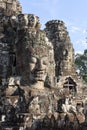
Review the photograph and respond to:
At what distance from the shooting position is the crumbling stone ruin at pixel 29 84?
14.7 meters

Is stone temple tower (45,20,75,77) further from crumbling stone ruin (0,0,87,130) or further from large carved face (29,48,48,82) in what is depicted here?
large carved face (29,48,48,82)

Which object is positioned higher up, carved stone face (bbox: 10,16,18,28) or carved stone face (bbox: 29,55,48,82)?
carved stone face (bbox: 10,16,18,28)

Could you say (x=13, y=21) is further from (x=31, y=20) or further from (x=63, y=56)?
(x=63, y=56)

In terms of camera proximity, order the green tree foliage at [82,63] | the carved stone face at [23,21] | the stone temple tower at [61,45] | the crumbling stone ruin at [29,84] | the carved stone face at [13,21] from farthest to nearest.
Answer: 1. the green tree foliage at [82,63]
2. the stone temple tower at [61,45]
3. the carved stone face at [13,21]
4. the carved stone face at [23,21]
5. the crumbling stone ruin at [29,84]

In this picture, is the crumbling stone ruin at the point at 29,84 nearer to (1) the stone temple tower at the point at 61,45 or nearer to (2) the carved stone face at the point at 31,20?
(2) the carved stone face at the point at 31,20

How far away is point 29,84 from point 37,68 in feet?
2.71

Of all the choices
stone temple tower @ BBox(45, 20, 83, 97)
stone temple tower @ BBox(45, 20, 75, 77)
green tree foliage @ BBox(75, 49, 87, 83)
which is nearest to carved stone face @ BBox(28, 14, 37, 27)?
stone temple tower @ BBox(45, 20, 83, 97)

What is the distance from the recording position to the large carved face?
17281 mm

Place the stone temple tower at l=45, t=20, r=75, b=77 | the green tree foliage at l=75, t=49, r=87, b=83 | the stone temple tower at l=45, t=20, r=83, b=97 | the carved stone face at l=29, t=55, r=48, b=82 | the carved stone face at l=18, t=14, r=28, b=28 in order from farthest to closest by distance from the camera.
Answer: the green tree foliage at l=75, t=49, r=87, b=83, the stone temple tower at l=45, t=20, r=75, b=77, the stone temple tower at l=45, t=20, r=83, b=97, the carved stone face at l=18, t=14, r=28, b=28, the carved stone face at l=29, t=55, r=48, b=82

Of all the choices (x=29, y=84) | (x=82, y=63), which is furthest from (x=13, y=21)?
(x=82, y=63)

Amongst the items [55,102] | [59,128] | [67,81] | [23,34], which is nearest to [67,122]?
[59,128]

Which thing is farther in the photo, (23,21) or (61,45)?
(61,45)

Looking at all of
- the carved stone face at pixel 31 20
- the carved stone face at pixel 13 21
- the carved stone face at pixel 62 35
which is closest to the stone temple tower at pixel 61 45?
the carved stone face at pixel 62 35

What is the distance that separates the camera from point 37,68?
56.6 feet
